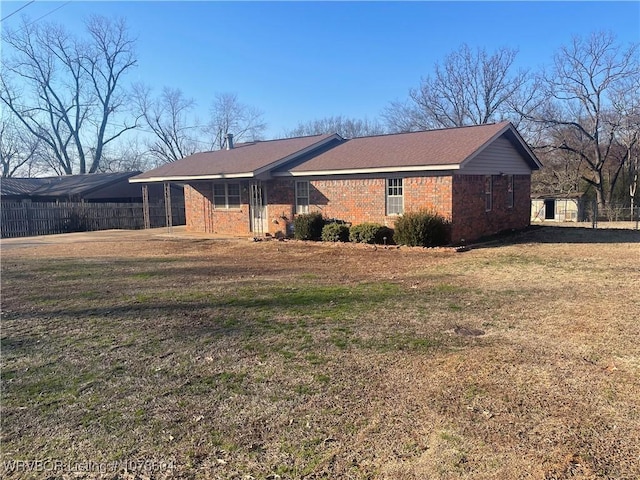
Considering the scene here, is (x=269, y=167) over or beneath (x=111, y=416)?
over

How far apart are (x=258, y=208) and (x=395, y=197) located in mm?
6143

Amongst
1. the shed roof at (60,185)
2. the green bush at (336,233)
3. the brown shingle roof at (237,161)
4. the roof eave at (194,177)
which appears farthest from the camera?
the shed roof at (60,185)

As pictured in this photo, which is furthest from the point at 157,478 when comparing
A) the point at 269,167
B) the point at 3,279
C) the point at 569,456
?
the point at 269,167

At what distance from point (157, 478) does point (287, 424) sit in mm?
978

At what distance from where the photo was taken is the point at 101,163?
53219mm

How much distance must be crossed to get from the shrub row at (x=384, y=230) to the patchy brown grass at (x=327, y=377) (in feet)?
15.2

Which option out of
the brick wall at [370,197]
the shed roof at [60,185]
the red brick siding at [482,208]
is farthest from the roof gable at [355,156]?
the shed roof at [60,185]

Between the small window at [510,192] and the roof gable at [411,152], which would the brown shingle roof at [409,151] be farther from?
the small window at [510,192]

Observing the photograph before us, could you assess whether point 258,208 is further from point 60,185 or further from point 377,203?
point 60,185

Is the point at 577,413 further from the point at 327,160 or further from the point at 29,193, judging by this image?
the point at 29,193

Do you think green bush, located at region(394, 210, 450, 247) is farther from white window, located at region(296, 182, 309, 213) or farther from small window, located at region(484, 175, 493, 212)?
white window, located at region(296, 182, 309, 213)

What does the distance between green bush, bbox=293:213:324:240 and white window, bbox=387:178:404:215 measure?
2.50m

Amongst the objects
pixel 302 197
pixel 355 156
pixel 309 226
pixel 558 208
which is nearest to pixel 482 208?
pixel 355 156

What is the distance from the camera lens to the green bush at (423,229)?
13.6 m
